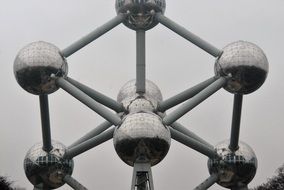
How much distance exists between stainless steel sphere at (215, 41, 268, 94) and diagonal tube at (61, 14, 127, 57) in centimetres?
306

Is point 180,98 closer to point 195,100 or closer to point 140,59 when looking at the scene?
point 195,100

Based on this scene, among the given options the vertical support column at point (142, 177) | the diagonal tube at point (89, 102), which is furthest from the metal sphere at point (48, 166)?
the vertical support column at point (142, 177)

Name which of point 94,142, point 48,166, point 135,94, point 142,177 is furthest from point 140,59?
point 48,166

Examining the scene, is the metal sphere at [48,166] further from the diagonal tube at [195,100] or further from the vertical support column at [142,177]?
the diagonal tube at [195,100]

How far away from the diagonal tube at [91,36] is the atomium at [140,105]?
2 cm

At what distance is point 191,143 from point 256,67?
2.64 m

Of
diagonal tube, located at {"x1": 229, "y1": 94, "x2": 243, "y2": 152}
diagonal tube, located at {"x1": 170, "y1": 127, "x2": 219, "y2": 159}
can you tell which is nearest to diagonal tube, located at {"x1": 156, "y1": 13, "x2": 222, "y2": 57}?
diagonal tube, located at {"x1": 229, "y1": 94, "x2": 243, "y2": 152}

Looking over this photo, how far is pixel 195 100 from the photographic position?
15.9m

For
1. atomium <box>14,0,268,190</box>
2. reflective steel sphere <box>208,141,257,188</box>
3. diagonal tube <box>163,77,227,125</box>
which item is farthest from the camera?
reflective steel sphere <box>208,141,257,188</box>

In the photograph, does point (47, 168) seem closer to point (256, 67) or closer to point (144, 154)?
point (144, 154)

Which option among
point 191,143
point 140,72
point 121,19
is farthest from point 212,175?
point 121,19

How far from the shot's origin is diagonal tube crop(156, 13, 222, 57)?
54.2 feet

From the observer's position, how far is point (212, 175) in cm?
1797

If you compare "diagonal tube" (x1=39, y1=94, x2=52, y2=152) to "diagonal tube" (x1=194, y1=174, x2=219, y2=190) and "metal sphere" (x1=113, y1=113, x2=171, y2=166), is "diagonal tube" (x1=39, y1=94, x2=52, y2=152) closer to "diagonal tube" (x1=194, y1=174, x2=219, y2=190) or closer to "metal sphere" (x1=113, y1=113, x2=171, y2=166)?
"metal sphere" (x1=113, y1=113, x2=171, y2=166)
